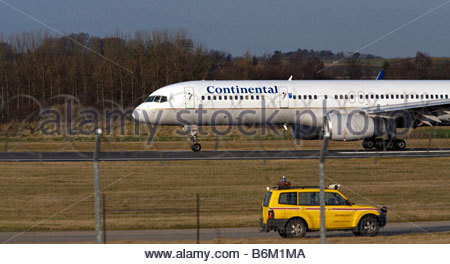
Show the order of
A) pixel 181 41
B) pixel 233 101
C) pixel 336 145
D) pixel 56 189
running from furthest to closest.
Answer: pixel 181 41 < pixel 336 145 < pixel 233 101 < pixel 56 189

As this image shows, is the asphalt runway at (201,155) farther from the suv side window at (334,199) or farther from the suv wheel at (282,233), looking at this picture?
the suv wheel at (282,233)

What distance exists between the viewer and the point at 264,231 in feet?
50.6

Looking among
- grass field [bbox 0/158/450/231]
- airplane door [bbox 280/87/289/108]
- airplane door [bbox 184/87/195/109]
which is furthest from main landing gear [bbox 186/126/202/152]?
grass field [bbox 0/158/450/231]

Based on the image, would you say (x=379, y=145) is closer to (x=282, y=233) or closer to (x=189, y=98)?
(x=189, y=98)

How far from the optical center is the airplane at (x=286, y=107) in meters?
34.8

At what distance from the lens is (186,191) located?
1894 centimetres

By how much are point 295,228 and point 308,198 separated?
81 centimetres

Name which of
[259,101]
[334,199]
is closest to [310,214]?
[334,199]

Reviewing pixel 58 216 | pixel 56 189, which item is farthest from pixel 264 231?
pixel 56 189

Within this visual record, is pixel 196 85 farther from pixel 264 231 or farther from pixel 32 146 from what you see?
pixel 264 231

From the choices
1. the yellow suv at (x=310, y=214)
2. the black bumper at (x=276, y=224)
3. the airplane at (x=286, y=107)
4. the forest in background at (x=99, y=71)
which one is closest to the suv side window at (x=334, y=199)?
the yellow suv at (x=310, y=214)

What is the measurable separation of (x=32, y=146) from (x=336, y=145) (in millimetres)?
19709

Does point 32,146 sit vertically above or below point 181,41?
below
